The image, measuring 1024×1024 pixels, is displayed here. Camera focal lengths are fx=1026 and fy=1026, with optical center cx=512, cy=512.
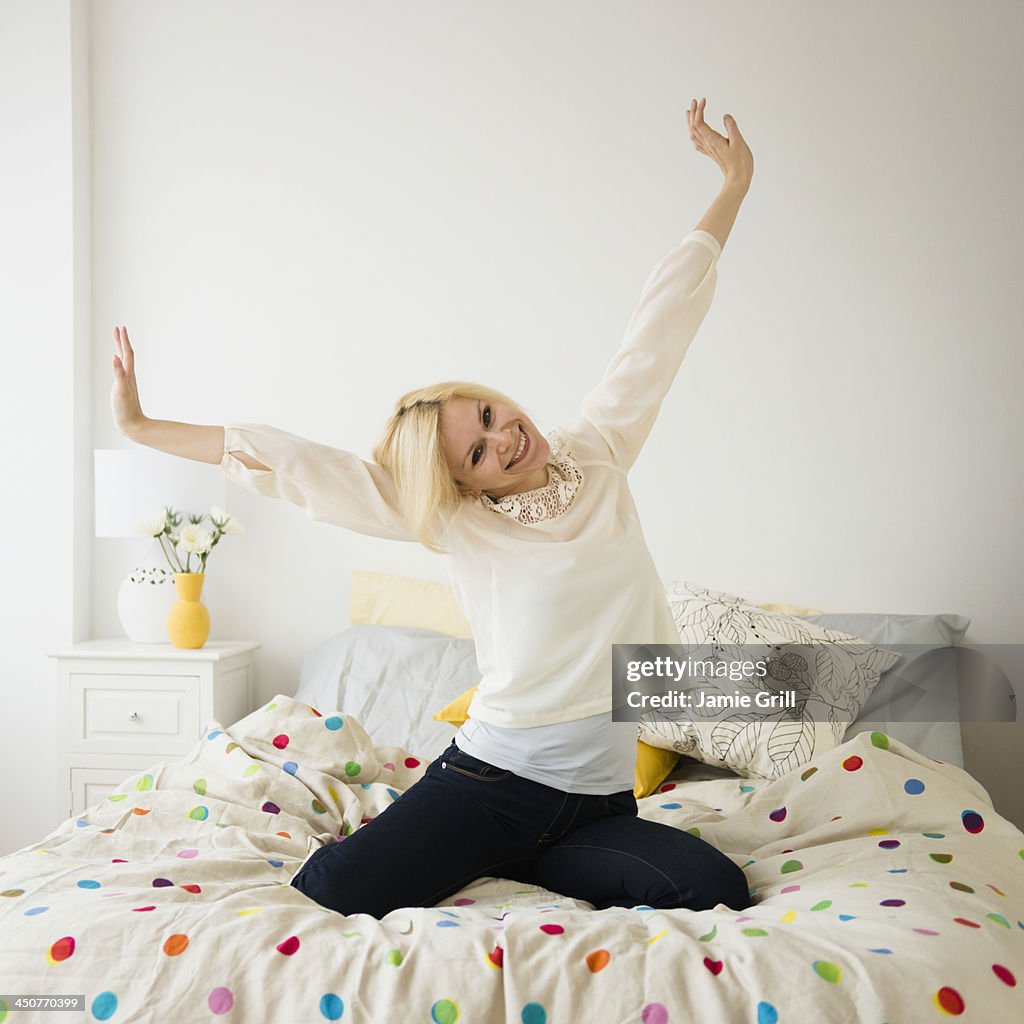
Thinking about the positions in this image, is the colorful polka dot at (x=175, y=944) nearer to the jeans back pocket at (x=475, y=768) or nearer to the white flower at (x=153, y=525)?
the jeans back pocket at (x=475, y=768)

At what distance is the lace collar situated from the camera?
153cm

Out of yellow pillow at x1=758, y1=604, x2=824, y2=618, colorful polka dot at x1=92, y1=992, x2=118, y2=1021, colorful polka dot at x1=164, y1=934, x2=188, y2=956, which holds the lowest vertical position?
colorful polka dot at x1=92, y1=992, x2=118, y2=1021

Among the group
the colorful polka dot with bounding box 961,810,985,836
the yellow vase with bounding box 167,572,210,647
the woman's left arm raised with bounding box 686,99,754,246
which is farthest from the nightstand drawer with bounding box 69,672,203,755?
the colorful polka dot with bounding box 961,810,985,836

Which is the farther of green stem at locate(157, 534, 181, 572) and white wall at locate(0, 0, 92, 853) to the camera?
white wall at locate(0, 0, 92, 853)

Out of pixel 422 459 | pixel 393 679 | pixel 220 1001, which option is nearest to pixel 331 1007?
pixel 220 1001

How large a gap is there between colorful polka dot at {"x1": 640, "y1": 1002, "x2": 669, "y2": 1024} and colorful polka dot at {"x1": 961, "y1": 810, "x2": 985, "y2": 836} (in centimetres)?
74

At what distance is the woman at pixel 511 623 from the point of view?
4.56 ft

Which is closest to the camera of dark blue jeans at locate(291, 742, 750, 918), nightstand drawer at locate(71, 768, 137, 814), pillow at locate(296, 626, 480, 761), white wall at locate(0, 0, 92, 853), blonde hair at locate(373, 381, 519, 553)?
dark blue jeans at locate(291, 742, 750, 918)

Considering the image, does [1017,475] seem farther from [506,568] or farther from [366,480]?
[366,480]

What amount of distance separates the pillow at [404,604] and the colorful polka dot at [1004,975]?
175cm

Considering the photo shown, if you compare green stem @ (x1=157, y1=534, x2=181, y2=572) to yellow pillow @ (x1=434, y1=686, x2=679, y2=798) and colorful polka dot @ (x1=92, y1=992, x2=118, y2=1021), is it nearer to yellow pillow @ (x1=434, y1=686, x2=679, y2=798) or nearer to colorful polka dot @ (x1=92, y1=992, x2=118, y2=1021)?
yellow pillow @ (x1=434, y1=686, x2=679, y2=798)

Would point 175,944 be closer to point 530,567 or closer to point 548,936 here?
point 548,936

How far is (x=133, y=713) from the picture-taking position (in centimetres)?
269

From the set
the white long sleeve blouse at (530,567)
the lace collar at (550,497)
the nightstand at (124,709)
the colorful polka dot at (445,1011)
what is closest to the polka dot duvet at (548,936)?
the colorful polka dot at (445,1011)
